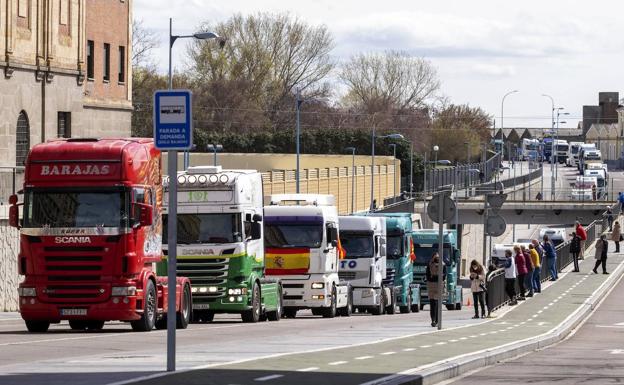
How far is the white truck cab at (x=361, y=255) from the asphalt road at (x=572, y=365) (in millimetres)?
12755

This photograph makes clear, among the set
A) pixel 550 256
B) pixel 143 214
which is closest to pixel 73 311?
pixel 143 214

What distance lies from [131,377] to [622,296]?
34.7m

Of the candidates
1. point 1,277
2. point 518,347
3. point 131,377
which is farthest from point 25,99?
point 131,377

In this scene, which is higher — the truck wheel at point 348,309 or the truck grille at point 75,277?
the truck grille at point 75,277

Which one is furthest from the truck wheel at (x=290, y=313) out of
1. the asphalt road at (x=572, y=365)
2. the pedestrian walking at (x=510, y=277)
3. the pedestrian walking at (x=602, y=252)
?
the pedestrian walking at (x=602, y=252)

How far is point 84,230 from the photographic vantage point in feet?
93.6

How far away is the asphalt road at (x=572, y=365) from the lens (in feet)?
65.8

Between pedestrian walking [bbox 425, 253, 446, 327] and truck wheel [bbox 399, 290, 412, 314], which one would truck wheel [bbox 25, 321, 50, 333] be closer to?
pedestrian walking [bbox 425, 253, 446, 327]

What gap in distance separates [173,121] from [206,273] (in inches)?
713

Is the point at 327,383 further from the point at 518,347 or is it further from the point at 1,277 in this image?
the point at 1,277

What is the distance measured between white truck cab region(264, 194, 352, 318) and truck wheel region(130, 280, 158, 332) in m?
10.00

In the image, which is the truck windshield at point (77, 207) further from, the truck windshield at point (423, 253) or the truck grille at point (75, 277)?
the truck windshield at point (423, 253)

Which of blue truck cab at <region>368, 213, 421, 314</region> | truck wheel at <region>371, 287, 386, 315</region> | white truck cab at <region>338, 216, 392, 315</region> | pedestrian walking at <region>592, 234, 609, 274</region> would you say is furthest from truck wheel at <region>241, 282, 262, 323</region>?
pedestrian walking at <region>592, 234, 609, 274</region>

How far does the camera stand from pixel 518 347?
25.6 metres
